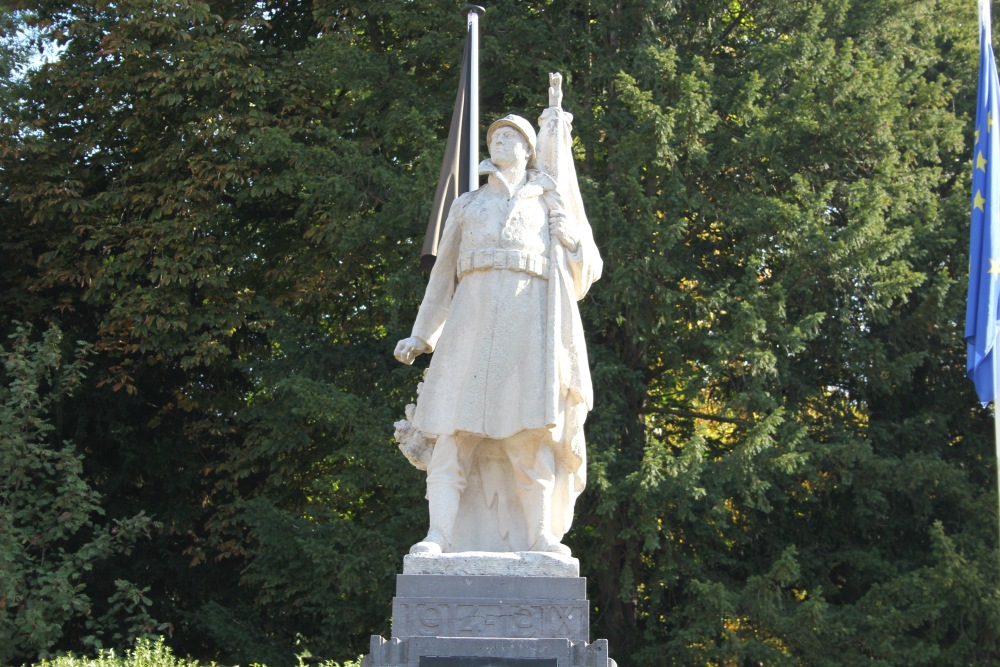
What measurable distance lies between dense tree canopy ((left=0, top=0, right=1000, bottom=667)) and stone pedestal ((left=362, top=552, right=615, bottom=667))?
5.74 meters

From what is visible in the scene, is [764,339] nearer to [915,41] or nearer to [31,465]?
[915,41]

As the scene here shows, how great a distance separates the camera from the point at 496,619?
6.40m

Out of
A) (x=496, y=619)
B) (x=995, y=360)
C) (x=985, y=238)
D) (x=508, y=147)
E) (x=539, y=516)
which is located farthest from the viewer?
(x=985, y=238)

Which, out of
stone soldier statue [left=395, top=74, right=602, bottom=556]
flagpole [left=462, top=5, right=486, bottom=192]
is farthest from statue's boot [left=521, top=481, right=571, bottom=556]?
flagpole [left=462, top=5, right=486, bottom=192]

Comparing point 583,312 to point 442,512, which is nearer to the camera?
point 442,512

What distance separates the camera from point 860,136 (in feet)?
45.4

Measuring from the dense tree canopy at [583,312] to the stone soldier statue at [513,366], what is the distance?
203 inches

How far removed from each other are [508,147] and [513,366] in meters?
1.13

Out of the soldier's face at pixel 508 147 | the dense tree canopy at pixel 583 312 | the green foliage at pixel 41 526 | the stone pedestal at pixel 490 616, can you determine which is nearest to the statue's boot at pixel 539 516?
the stone pedestal at pixel 490 616

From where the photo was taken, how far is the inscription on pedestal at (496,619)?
6.39 meters

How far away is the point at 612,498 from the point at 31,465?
5.40m

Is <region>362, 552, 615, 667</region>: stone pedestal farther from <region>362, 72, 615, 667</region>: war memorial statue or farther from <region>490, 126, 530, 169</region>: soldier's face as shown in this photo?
<region>490, 126, 530, 169</region>: soldier's face

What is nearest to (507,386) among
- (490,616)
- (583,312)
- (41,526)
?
(490,616)

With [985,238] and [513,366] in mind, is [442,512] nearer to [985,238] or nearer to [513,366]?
[513,366]
